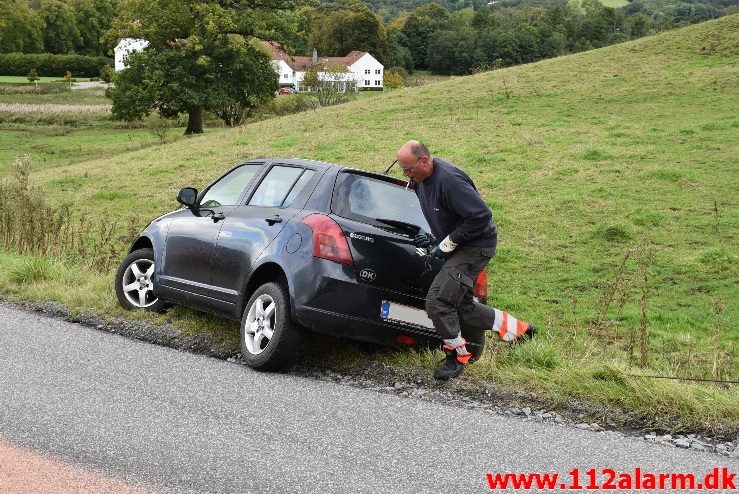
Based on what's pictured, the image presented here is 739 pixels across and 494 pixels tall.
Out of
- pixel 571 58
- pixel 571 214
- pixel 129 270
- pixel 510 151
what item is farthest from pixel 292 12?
pixel 129 270

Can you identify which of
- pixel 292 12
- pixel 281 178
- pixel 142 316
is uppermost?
pixel 292 12

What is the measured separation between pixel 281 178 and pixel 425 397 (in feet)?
9.05

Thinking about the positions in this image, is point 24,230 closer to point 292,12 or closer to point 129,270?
point 129,270

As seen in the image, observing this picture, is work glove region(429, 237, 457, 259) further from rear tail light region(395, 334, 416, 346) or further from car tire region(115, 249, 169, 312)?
car tire region(115, 249, 169, 312)

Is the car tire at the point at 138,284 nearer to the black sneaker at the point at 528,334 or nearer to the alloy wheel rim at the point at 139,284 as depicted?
the alloy wheel rim at the point at 139,284

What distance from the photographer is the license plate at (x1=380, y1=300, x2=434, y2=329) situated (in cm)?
752

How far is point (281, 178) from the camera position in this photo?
28.2ft

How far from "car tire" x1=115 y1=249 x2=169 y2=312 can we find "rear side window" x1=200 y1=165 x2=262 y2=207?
0.98m

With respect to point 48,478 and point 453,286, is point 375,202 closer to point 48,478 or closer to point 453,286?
point 453,286

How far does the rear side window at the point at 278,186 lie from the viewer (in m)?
8.34

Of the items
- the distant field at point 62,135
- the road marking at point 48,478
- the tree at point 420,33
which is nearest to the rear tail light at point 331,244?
the road marking at point 48,478

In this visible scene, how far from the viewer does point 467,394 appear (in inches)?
273

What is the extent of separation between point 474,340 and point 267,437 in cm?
283

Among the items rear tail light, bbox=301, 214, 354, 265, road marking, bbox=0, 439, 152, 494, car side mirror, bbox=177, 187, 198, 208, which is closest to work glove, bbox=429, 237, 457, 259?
rear tail light, bbox=301, 214, 354, 265
